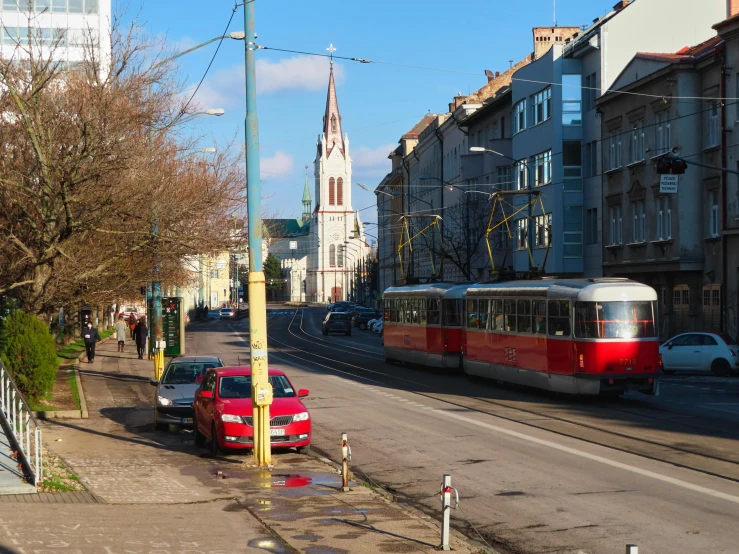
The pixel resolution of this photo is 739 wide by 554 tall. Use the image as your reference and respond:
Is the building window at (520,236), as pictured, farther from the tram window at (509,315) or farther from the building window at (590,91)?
the tram window at (509,315)

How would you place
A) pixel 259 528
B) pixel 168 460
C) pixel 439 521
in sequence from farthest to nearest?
1. pixel 168 460
2. pixel 439 521
3. pixel 259 528

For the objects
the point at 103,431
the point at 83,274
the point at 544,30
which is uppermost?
the point at 544,30

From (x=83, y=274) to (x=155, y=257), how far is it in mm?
6395

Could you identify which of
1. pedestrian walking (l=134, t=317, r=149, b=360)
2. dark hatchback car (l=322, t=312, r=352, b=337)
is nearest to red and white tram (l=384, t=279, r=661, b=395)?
pedestrian walking (l=134, t=317, r=149, b=360)

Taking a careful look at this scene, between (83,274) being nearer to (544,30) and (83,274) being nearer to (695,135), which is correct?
(695,135)

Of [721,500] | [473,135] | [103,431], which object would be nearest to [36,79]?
[103,431]

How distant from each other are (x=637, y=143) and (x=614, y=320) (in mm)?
22031

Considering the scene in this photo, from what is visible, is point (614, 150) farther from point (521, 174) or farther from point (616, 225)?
point (521, 174)

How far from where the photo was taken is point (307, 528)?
1124cm

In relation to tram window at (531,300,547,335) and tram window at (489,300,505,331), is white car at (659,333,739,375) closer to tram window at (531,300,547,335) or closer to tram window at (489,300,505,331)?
tram window at (489,300,505,331)

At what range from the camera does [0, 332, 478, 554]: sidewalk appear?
1027 cm

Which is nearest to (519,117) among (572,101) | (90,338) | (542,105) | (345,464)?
(542,105)

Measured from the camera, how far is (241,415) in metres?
17.3

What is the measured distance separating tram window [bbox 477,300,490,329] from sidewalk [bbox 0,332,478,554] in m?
13.9
